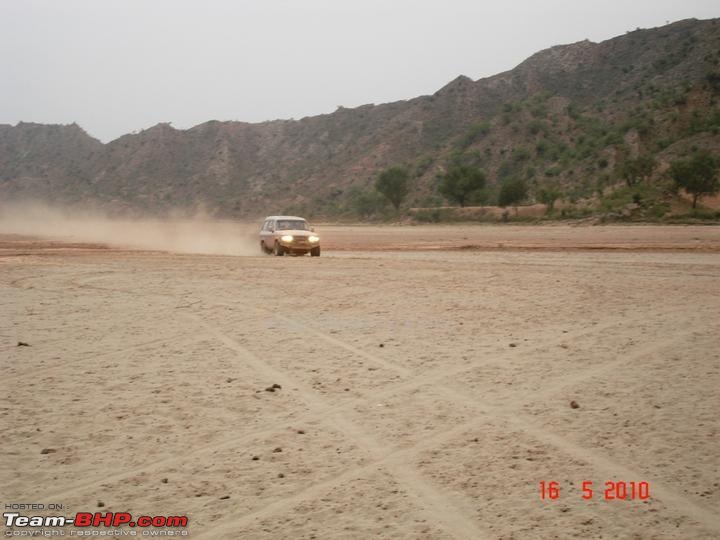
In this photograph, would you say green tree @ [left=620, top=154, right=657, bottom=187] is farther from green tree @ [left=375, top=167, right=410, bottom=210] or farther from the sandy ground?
the sandy ground

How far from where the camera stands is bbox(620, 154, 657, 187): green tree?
53.9 m

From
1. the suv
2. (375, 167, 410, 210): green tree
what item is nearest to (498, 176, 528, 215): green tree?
(375, 167, 410, 210): green tree

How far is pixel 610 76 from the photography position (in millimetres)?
89250

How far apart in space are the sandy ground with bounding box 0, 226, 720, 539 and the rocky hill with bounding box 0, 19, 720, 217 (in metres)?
45.8

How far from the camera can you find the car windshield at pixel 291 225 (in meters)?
25.8

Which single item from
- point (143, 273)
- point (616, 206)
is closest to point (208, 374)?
point (143, 273)

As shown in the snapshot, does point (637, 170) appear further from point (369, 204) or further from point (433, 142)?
point (433, 142)

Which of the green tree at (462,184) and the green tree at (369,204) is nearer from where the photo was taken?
the green tree at (462,184)

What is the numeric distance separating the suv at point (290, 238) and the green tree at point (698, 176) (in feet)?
105
